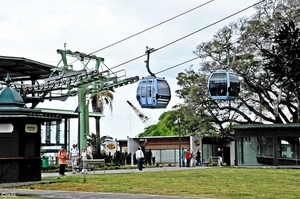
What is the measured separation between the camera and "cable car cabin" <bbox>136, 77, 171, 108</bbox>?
27984 millimetres

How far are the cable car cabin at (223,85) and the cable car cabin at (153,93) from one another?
232 cm

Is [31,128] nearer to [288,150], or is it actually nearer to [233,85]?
[233,85]

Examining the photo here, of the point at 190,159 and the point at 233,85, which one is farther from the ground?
the point at 233,85

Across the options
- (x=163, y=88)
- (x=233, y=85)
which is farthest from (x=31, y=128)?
(x=233, y=85)

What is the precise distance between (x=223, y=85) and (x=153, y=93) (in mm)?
3505

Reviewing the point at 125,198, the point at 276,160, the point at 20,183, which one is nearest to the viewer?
the point at 125,198

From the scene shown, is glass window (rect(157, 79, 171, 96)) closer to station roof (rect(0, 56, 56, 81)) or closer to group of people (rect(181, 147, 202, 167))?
group of people (rect(181, 147, 202, 167))

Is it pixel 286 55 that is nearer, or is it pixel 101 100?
pixel 286 55

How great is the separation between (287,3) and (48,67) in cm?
2252

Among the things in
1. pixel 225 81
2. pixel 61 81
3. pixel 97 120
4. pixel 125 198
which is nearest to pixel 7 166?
pixel 125 198

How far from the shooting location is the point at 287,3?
51000 millimetres

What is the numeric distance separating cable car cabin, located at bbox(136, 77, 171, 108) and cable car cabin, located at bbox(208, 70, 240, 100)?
232 centimetres

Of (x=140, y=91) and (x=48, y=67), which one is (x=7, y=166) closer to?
(x=140, y=91)

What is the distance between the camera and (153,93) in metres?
28.1
